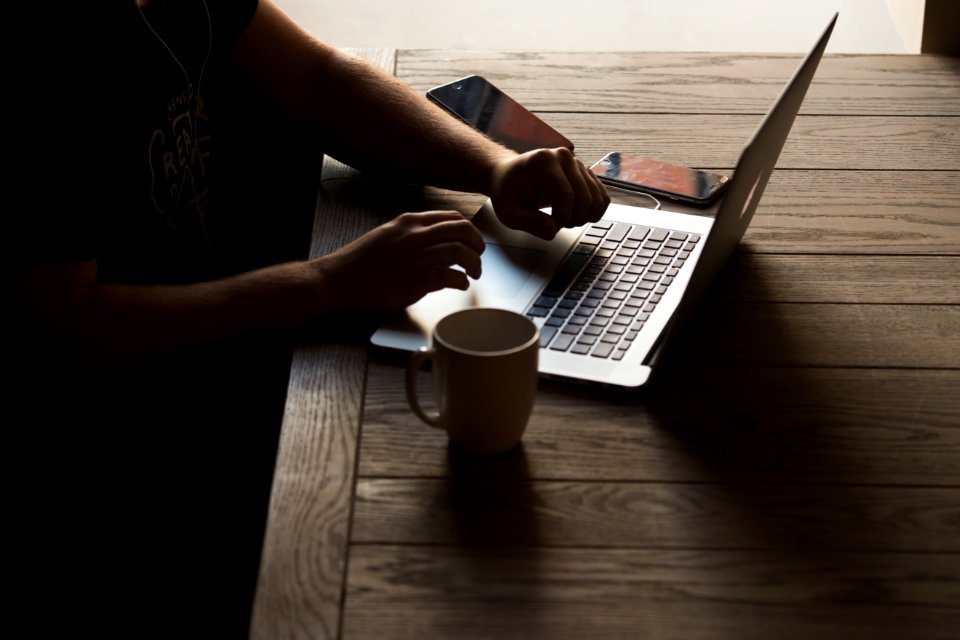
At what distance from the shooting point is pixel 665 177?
4.02 feet

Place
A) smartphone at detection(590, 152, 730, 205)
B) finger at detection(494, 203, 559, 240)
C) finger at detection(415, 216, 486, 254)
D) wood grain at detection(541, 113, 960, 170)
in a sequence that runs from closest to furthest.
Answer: finger at detection(415, 216, 486, 254) → finger at detection(494, 203, 559, 240) → smartphone at detection(590, 152, 730, 205) → wood grain at detection(541, 113, 960, 170)

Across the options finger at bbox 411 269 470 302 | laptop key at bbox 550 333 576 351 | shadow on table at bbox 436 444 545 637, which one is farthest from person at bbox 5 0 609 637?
shadow on table at bbox 436 444 545 637

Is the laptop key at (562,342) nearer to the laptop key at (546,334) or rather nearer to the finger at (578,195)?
the laptop key at (546,334)

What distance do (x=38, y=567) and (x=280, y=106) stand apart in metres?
0.67

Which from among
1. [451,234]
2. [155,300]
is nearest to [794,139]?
[451,234]

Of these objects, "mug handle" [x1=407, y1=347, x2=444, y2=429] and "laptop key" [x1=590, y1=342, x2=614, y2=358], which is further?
"laptop key" [x1=590, y1=342, x2=614, y2=358]

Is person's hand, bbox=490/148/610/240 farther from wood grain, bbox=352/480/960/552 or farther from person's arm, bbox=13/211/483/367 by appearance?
wood grain, bbox=352/480/960/552

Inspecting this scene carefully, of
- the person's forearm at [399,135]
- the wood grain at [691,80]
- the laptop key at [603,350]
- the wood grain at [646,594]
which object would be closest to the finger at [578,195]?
the person's forearm at [399,135]

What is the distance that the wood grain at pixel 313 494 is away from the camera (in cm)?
65

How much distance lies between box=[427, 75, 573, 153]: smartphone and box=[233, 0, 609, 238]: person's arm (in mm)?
46

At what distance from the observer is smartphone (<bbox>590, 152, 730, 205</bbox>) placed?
1.19m

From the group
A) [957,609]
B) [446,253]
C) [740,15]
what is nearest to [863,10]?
[740,15]

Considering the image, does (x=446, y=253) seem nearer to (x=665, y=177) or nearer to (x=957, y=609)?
(x=665, y=177)

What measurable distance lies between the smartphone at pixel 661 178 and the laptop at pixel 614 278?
1.6 inches
